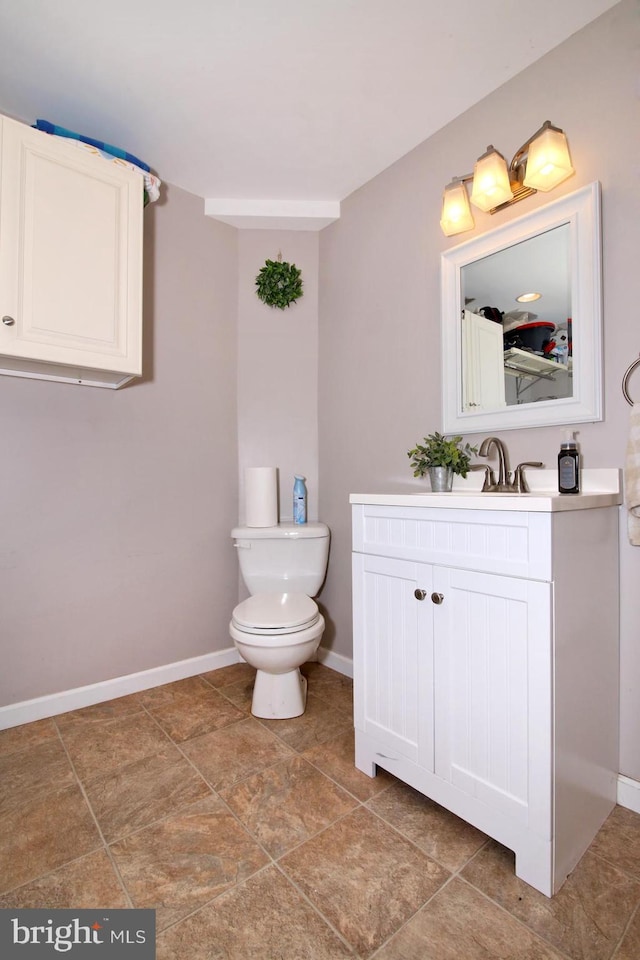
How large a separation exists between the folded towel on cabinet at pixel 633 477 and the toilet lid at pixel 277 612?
115 centimetres

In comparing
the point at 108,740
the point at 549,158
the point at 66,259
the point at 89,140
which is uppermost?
the point at 89,140

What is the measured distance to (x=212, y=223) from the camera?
8.00ft

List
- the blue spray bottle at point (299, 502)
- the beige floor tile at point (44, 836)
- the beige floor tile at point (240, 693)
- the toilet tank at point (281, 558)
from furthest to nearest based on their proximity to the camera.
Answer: the blue spray bottle at point (299, 502) < the toilet tank at point (281, 558) < the beige floor tile at point (240, 693) < the beige floor tile at point (44, 836)

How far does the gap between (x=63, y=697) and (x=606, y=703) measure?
2007 millimetres

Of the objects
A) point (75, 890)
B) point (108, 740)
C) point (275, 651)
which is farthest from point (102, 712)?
point (75, 890)

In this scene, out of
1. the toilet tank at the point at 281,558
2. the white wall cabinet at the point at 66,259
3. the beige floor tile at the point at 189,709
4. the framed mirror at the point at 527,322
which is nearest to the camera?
the framed mirror at the point at 527,322

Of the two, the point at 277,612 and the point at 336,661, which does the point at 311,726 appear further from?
the point at 336,661

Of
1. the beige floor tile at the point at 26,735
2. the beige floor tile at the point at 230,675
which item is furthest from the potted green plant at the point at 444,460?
the beige floor tile at the point at 26,735

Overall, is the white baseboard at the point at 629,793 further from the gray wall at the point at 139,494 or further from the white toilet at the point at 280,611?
the gray wall at the point at 139,494

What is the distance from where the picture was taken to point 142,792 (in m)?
1.46

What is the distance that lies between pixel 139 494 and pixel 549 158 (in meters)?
2.02

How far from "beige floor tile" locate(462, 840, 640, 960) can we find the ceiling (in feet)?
7.88

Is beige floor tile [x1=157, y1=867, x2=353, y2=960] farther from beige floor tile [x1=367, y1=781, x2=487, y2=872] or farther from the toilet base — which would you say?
the toilet base

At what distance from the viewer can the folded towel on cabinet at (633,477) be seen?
1.26 m
